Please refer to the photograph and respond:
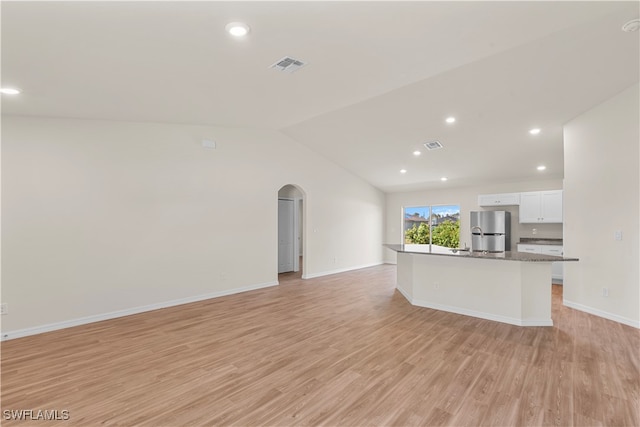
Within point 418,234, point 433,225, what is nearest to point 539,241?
point 433,225

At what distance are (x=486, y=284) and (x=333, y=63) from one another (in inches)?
136

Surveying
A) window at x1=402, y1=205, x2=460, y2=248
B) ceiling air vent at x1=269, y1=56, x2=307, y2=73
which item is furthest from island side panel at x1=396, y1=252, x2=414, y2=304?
ceiling air vent at x1=269, y1=56, x2=307, y2=73

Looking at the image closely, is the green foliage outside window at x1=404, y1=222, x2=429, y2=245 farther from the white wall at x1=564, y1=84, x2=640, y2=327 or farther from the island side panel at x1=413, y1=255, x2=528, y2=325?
the island side panel at x1=413, y1=255, x2=528, y2=325

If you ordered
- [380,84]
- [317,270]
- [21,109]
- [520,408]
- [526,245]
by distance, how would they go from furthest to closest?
[317,270] < [526,245] < [380,84] < [21,109] < [520,408]

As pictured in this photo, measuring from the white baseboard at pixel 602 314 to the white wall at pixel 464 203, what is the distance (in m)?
2.93

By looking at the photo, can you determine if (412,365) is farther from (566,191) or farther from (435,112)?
(566,191)

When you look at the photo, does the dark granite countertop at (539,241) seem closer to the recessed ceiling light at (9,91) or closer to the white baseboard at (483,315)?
the white baseboard at (483,315)

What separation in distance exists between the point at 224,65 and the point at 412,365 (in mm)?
3329

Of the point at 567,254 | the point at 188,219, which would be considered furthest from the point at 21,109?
the point at 567,254

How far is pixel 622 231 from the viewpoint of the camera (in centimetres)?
393

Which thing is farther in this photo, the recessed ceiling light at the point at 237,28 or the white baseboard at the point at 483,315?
the white baseboard at the point at 483,315

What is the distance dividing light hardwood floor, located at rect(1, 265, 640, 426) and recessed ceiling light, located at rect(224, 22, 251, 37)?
9.16ft

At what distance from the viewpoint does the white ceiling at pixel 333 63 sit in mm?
2170

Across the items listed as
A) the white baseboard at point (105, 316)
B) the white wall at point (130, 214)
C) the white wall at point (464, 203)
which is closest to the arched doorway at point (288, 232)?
the white wall at point (130, 214)
